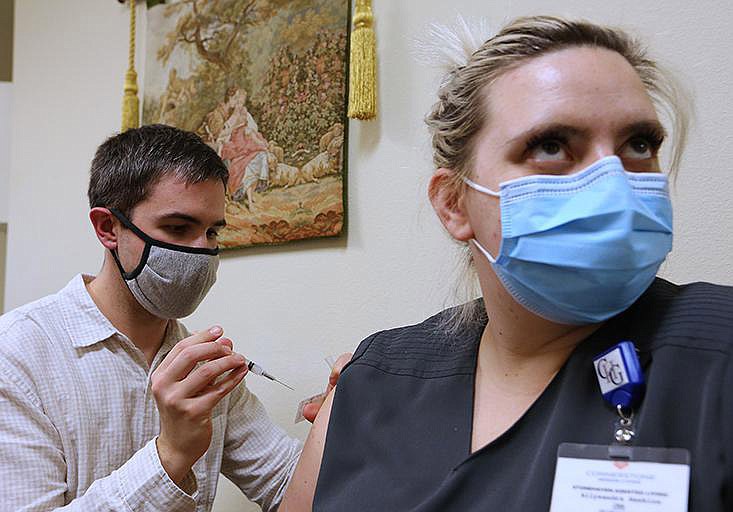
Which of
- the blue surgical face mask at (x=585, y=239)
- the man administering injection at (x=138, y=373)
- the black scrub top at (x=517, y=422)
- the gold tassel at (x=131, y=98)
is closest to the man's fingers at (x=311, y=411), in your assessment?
the man administering injection at (x=138, y=373)

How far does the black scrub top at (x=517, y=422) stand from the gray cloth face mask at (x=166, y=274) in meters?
0.61

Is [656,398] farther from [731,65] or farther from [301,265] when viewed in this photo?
[301,265]

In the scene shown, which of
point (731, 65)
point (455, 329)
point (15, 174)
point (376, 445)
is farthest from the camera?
point (15, 174)

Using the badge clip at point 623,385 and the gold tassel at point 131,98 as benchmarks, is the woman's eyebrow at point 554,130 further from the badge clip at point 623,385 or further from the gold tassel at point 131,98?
the gold tassel at point 131,98

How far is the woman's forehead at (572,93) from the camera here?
104 cm

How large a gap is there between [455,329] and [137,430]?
34.8 inches

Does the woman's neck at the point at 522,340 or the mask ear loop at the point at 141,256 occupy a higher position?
the mask ear loop at the point at 141,256

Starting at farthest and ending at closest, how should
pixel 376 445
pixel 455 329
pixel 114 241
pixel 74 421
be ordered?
pixel 114 241 → pixel 74 421 → pixel 455 329 → pixel 376 445

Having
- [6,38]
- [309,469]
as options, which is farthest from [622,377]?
[6,38]

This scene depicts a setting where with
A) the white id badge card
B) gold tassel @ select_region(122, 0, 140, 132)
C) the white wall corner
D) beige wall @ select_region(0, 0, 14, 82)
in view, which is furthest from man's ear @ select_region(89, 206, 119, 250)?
beige wall @ select_region(0, 0, 14, 82)

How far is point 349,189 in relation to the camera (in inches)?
80.3

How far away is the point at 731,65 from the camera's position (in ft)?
4.87

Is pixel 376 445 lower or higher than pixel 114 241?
lower

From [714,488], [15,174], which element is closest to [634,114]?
[714,488]
